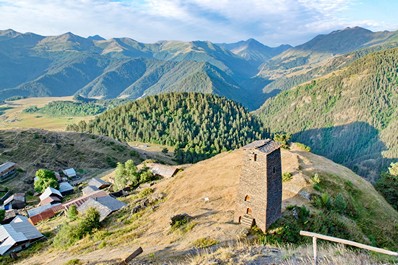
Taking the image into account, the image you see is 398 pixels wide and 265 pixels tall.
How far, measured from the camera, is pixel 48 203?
7969 centimetres

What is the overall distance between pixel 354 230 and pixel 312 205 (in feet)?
18.4

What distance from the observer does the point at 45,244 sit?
162 feet

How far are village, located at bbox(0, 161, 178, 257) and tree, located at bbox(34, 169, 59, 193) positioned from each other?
744mm

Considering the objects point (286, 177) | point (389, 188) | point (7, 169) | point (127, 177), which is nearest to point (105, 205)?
point (127, 177)

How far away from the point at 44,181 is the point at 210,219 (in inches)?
2920

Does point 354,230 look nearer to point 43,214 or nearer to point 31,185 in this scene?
point 43,214

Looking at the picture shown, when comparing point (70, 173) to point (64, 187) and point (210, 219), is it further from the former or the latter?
point (210, 219)

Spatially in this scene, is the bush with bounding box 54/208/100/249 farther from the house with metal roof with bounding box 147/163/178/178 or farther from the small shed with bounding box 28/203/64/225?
the house with metal roof with bounding box 147/163/178/178

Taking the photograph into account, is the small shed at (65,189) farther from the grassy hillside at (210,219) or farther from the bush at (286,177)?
the bush at (286,177)

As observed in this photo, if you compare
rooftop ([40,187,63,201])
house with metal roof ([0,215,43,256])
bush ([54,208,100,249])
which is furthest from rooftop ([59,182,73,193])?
bush ([54,208,100,249])

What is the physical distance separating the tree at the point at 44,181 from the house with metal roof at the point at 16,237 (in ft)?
119

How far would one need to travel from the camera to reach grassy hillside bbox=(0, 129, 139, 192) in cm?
11457

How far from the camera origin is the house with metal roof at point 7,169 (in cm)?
10123

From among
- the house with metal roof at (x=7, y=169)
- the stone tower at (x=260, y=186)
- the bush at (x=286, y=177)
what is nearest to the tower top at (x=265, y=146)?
the stone tower at (x=260, y=186)
